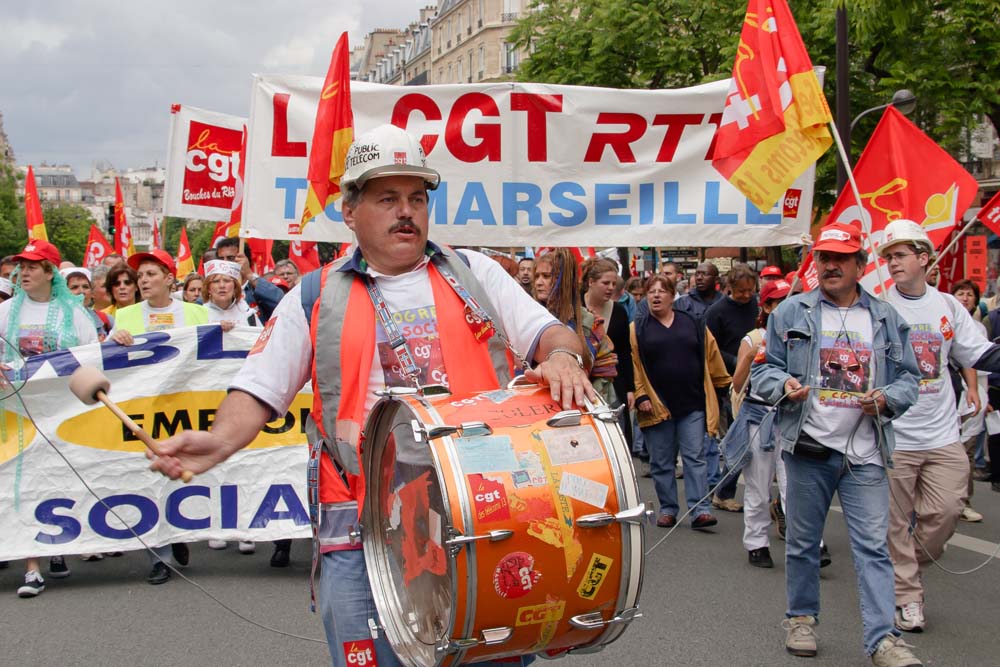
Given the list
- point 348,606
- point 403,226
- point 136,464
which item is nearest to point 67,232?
point 136,464

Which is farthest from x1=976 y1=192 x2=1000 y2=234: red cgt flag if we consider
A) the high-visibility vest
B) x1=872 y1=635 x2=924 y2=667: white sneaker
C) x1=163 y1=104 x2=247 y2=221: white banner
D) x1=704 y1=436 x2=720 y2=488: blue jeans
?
x1=163 y1=104 x2=247 y2=221: white banner

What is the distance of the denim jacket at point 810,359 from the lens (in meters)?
4.93

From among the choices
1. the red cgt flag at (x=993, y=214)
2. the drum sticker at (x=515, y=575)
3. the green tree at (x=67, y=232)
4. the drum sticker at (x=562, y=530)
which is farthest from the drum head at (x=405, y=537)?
the green tree at (x=67, y=232)

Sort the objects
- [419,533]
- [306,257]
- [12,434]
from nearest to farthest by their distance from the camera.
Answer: [419,533] < [12,434] < [306,257]

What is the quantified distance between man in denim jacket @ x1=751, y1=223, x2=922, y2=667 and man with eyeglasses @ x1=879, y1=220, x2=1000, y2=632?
25.4 inches

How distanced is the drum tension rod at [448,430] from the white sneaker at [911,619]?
3.62 m

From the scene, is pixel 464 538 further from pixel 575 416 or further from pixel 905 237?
pixel 905 237

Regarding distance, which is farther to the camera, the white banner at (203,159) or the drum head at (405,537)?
the white banner at (203,159)

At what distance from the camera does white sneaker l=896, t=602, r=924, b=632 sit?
549 centimetres

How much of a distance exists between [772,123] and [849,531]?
2578 mm

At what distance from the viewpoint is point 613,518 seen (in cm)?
269

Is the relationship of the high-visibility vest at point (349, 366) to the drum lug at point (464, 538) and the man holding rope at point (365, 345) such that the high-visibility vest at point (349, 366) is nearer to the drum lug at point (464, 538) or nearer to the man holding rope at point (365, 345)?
the man holding rope at point (365, 345)

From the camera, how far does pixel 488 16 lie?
2945 inches

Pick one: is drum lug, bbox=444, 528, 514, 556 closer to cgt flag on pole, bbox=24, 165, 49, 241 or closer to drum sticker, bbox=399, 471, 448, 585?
drum sticker, bbox=399, 471, 448, 585
